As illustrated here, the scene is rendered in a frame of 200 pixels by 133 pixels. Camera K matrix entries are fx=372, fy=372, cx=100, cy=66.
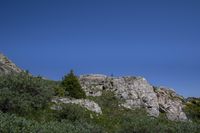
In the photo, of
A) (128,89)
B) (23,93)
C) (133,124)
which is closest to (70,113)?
(23,93)

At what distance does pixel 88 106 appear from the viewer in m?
41.0

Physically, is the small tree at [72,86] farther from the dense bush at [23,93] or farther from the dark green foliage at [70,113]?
the dark green foliage at [70,113]

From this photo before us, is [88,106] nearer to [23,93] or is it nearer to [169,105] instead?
[23,93]

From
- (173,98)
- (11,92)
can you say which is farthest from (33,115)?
(173,98)

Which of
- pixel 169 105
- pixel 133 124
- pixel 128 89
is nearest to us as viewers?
pixel 133 124

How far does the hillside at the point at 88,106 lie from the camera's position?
2799cm

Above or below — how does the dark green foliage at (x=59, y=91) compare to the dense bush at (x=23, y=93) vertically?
above

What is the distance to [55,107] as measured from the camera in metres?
36.2

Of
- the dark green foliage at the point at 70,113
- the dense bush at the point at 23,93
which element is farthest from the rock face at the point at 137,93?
the dense bush at the point at 23,93

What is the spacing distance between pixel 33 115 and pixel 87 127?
20.8 feet

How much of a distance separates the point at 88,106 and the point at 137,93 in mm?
16257

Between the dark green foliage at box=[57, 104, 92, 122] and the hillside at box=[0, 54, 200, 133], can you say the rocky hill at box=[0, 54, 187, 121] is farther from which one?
the dark green foliage at box=[57, 104, 92, 122]

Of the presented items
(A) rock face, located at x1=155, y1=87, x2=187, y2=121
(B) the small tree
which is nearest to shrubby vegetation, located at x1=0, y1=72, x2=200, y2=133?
(B) the small tree

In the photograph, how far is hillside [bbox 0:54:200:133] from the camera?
1102 inches
